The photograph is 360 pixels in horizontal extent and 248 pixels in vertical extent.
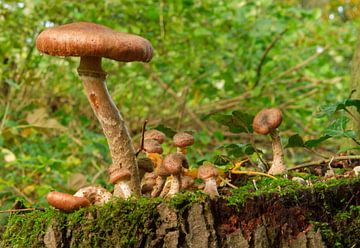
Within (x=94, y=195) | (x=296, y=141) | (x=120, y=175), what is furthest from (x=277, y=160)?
(x=94, y=195)

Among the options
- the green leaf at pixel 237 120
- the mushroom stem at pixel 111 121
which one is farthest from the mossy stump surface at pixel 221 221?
the green leaf at pixel 237 120

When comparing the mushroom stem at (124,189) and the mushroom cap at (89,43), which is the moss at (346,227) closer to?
the mushroom stem at (124,189)

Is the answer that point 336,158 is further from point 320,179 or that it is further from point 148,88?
point 148,88

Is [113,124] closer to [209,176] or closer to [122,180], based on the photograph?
[122,180]

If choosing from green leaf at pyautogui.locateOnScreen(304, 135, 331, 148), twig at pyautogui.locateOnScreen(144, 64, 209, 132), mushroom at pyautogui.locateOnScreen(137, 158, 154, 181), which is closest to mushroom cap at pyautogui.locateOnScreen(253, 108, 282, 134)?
green leaf at pyautogui.locateOnScreen(304, 135, 331, 148)

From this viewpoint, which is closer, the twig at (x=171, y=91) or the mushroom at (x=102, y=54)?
the mushroom at (x=102, y=54)

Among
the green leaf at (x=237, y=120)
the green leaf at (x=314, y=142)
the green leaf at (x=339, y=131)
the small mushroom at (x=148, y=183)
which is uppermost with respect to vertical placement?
the green leaf at (x=237, y=120)

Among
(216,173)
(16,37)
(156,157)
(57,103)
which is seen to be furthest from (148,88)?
(216,173)
